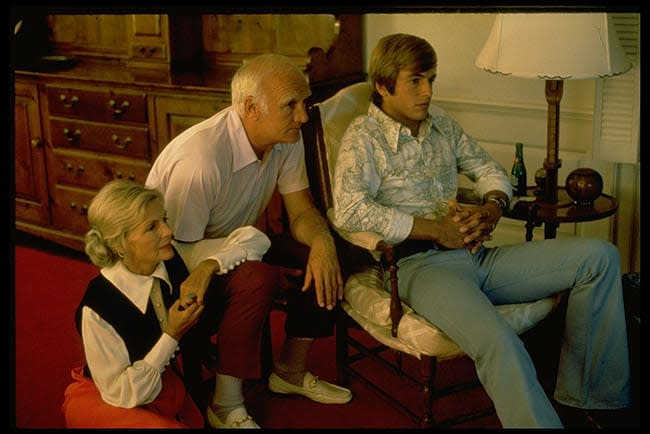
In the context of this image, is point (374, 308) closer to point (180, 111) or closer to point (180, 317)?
point (180, 317)

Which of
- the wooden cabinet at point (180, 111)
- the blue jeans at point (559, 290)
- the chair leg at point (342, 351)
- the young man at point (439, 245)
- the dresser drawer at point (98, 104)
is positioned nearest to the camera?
the blue jeans at point (559, 290)

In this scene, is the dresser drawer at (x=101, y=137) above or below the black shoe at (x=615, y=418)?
above

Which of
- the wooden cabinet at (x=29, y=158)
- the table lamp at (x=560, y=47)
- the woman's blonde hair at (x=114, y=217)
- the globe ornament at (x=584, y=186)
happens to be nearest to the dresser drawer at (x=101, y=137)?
the wooden cabinet at (x=29, y=158)

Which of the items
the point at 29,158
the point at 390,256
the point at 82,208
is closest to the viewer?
the point at 390,256

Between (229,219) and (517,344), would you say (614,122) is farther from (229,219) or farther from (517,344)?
(229,219)

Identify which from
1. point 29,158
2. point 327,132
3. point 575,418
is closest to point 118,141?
point 29,158

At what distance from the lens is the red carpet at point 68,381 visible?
2.33 metres

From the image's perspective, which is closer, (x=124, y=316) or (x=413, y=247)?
(x=124, y=316)

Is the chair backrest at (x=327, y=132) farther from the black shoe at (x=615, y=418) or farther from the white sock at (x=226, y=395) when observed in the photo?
the black shoe at (x=615, y=418)

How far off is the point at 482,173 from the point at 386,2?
98 centimetres

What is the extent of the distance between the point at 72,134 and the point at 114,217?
1.70 m

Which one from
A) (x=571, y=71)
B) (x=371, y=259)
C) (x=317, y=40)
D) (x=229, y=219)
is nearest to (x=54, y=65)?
(x=317, y=40)

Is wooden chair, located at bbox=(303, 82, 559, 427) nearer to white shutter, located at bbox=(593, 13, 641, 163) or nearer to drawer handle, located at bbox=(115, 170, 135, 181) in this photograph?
white shutter, located at bbox=(593, 13, 641, 163)

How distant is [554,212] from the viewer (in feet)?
8.14
